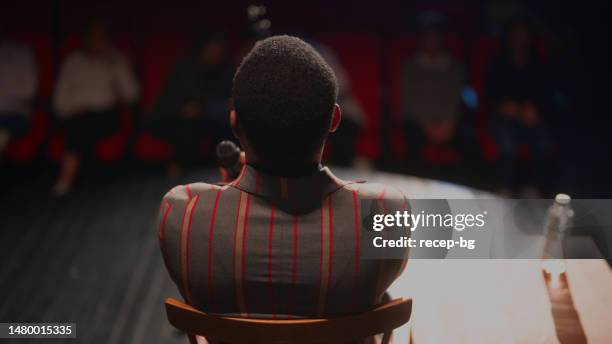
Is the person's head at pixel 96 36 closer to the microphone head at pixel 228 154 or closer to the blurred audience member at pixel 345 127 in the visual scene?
the blurred audience member at pixel 345 127

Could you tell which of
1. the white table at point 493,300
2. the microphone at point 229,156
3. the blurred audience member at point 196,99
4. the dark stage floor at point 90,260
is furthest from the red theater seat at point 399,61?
the microphone at point 229,156

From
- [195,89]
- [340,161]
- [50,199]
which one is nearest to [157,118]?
[195,89]

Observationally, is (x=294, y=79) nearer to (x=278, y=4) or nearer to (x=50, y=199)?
(x=50, y=199)

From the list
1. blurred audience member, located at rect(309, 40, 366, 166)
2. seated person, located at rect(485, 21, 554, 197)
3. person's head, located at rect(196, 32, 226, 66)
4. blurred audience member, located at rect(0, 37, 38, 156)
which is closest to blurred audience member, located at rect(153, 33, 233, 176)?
person's head, located at rect(196, 32, 226, 66)

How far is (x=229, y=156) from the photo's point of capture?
1449mm

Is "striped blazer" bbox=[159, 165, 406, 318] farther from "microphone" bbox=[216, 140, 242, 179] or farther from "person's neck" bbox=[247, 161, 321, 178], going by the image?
"microphone" bbox=[216, 140, 242, 179]

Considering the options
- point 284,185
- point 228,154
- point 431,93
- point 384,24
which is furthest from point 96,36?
point 284,185

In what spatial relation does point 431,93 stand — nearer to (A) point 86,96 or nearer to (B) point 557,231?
(A) point 86,96

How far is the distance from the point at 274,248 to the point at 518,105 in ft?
10.0

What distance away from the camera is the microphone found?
145 centimetres

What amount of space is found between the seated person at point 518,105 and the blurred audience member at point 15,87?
3.05 metres

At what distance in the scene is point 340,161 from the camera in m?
4.02

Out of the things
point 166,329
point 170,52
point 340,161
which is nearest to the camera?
point 166,329

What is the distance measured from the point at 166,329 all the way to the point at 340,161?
183 cm
